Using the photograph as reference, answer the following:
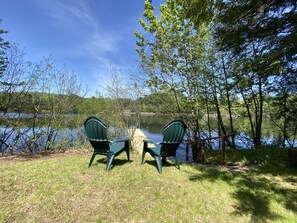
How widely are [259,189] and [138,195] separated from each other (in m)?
2.09

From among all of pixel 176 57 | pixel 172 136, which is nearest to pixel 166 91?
pixel 176 57

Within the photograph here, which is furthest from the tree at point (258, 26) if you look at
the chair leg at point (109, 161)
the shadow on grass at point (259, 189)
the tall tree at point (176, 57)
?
the chair leg at point (109, 161)

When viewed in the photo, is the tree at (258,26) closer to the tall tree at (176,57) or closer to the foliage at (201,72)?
the foliage at (201,72)

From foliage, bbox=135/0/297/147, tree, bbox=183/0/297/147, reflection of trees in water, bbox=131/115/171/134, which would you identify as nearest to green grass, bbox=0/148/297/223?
tree, bbox=183/0/297/147

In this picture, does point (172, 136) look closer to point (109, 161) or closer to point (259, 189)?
point (109, 161)

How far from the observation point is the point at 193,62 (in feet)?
18.9

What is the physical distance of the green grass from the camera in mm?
2018

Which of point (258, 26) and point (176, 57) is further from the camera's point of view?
point (176, 57)

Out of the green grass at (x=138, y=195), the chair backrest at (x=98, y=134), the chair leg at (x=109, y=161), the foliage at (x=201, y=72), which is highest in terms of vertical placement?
the foliage at (x=201, y=72)

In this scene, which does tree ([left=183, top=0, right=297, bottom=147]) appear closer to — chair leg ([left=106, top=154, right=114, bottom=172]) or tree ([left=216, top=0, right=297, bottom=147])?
tree ([left=216, top=0, right=297, bottom=147])

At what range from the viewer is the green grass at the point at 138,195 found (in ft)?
6.62

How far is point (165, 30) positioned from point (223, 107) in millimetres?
3777

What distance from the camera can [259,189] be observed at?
282cm

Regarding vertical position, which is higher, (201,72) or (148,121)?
(201,72)
